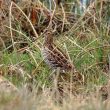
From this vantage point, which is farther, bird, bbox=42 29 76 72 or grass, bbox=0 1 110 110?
bird, bbox=42 29 76 72

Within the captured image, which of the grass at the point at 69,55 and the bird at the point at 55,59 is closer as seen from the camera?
the grass at the point at 69,55

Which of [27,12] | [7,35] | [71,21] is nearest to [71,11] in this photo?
[71,21]

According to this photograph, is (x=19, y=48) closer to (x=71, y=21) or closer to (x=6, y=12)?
(x=6, y=12)

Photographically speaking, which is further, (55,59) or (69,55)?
(69,55)

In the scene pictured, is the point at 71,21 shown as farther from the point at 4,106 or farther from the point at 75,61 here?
the point at 4,106

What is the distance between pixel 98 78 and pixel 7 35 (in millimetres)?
2039

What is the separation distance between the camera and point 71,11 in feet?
26.5

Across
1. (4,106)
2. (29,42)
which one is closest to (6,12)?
(29,42)

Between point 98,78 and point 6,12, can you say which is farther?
point 6,12

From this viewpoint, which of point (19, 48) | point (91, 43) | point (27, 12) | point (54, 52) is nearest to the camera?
point (54, 52)

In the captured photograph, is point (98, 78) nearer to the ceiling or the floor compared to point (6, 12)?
nearer to the floor

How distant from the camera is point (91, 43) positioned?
659 cm

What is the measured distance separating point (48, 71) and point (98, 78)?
2.05 ft

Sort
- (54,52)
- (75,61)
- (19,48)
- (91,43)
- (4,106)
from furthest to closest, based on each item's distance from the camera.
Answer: (19,48) → (91,43) → (75,61) → (54,52) → (4,106)
